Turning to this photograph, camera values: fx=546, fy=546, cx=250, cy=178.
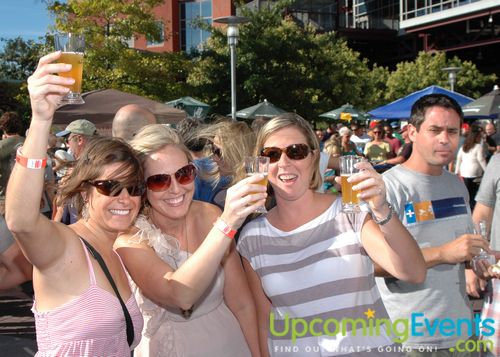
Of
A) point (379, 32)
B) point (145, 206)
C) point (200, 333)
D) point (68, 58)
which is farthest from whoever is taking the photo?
point (379, 32)

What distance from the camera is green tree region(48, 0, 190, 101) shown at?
1764 centimetres

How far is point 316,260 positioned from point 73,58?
143 centimetres

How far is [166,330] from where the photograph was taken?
105 inches

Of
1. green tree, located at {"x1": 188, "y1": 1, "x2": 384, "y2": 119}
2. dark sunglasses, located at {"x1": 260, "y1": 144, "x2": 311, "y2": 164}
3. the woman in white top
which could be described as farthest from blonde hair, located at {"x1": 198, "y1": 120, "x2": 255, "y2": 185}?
green tree, located at {"x1": 188, "y1": 1, "x2": 384, "y2": 119}

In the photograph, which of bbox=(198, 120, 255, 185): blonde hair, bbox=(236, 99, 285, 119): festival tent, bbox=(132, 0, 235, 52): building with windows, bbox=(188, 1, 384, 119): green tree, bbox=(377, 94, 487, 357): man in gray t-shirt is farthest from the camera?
bbox=(132, 0, 235, 52): building with windows

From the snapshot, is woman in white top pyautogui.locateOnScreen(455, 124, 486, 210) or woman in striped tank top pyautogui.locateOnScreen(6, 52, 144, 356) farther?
woman in white top pyautogui.locateOnScreen(455, 124, 486, 210)

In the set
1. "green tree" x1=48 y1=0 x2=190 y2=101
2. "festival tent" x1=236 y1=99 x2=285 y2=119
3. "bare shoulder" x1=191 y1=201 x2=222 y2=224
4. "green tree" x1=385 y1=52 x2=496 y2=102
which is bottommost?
"bare shoulder" x1=191 y1=201 x2=222 y2=224

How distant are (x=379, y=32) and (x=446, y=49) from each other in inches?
239

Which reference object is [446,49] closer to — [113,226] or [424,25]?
[424,25]

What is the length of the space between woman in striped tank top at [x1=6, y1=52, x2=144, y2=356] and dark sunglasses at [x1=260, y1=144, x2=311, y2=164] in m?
0.64

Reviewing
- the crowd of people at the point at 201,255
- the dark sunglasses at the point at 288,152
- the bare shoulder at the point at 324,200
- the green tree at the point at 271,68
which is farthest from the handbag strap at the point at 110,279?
the green tree at the point at 271,68

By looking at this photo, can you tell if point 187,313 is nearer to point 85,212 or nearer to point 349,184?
point 85,212

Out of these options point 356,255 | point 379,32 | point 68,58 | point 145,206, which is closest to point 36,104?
point 68,58

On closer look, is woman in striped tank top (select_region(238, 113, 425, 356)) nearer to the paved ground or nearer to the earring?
the earring
